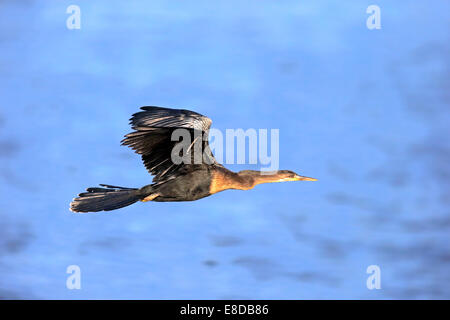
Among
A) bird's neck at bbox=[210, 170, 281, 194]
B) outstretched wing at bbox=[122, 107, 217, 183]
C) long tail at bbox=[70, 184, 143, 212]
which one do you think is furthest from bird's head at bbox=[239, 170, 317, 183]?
long tail at bbox=[70, 184, 143, 212]

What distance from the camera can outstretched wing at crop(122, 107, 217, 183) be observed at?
11594mm

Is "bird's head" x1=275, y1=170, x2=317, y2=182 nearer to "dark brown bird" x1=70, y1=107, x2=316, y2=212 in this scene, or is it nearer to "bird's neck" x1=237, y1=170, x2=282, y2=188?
"bird's neck" x1=237, y1=170, x2=282, y2=188

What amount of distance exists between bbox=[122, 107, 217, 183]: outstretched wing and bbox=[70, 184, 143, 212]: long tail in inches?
20.0

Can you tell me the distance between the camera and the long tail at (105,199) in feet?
40.6

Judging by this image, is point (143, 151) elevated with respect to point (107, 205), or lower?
elevated

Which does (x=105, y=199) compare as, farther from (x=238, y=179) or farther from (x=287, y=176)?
(x=287, y=176)

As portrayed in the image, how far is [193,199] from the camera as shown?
12.5 metres

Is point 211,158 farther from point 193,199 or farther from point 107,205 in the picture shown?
point 107,205

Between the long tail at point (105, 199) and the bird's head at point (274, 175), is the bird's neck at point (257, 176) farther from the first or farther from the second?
the long tail at point (105, 199)

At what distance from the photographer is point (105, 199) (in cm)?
1266

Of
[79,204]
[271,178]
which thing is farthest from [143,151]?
[271,178]

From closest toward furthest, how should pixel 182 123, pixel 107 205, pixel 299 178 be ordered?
pixel 182 123
pixel 107 205
pixel 299 178

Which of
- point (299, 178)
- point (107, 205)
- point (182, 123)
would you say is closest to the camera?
point (182, 123)

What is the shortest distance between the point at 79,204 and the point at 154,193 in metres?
1.32
